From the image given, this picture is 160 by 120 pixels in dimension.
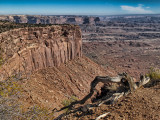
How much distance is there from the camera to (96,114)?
680cm

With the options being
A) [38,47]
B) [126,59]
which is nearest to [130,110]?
[38,47]

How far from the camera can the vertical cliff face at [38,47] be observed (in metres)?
Answer: 17.7

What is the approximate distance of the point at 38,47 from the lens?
74.0 feet

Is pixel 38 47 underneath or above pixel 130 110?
above

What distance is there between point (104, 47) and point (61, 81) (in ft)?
191

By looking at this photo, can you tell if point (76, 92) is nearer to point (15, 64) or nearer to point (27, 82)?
point (27, 82)

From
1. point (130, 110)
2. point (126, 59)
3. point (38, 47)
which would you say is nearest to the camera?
point (130, 110)

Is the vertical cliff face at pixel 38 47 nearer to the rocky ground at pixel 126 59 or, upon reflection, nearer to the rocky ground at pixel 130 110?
the rocky ground at pixel 130 110

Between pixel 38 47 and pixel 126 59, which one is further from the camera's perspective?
pixel 126 59

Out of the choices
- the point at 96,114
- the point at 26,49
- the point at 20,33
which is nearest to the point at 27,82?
the point at 26,49

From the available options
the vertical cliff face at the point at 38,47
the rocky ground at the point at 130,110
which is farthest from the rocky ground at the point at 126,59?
the rocky ground at the point at 130,110

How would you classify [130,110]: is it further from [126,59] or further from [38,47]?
[126,59]

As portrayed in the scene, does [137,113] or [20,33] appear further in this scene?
[20,33]

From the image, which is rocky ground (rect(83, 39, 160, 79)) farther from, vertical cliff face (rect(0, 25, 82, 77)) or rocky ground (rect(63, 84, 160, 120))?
rocky ground (rect(63, 84, 160, 120))
